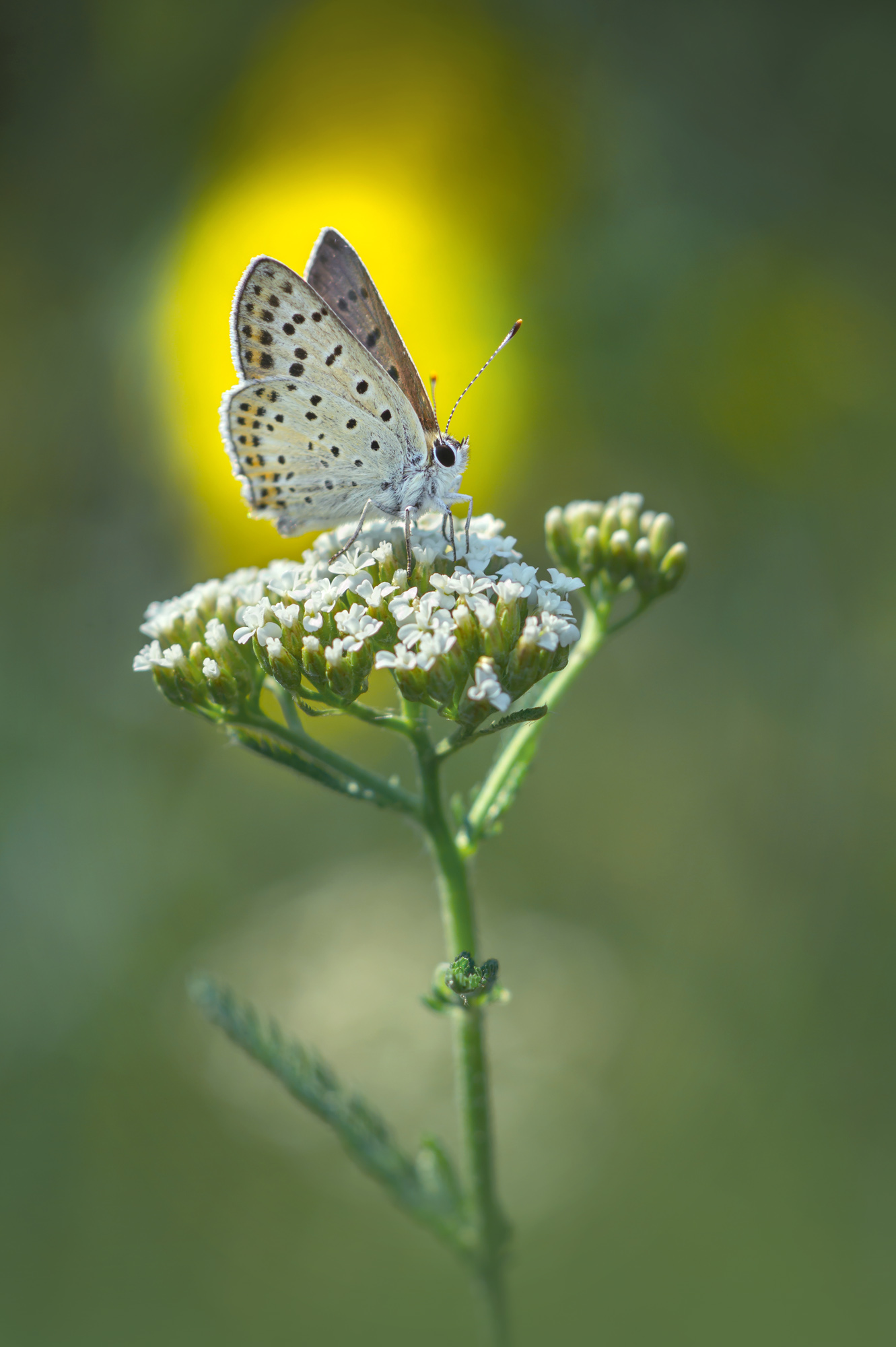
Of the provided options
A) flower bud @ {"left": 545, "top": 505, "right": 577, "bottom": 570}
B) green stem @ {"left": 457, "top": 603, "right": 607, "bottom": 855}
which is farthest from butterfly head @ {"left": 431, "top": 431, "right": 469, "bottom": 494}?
green stem @ {"left": 457, "top": 603, "right": 607, "bottom": 855}

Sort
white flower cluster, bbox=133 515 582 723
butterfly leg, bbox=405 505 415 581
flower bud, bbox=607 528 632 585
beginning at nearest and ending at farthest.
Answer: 1. white flower cluster, bbox=133 515 582 723
2. butterfly leg, bbox=405 505 415 581
3. flower bud, bbox=607 528 632 585

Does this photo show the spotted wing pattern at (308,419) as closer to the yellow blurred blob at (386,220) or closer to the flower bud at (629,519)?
the flower bud at (629,519)

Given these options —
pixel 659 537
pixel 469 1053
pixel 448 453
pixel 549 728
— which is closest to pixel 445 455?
pixel 448 453

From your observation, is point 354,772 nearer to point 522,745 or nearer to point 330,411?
point 522,745

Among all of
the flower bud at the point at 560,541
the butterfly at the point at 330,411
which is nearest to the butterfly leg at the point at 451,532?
the butterfly at the point at 330,411

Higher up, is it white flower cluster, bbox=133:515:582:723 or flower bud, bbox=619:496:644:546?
flower bud, bbox=619:496:644:546

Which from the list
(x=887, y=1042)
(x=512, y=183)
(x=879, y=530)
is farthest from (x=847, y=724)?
(x=512, y=183)

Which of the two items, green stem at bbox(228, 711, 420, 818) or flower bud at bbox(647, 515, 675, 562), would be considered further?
flower bud at bbox(647, 515, 675, 562)

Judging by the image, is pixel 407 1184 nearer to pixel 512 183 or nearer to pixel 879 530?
pixel 879 530

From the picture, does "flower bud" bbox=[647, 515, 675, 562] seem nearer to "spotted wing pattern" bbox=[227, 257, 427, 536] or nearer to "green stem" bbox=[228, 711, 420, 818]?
"spotted wing pattern" bbox=[227, 257, 427, 536]
